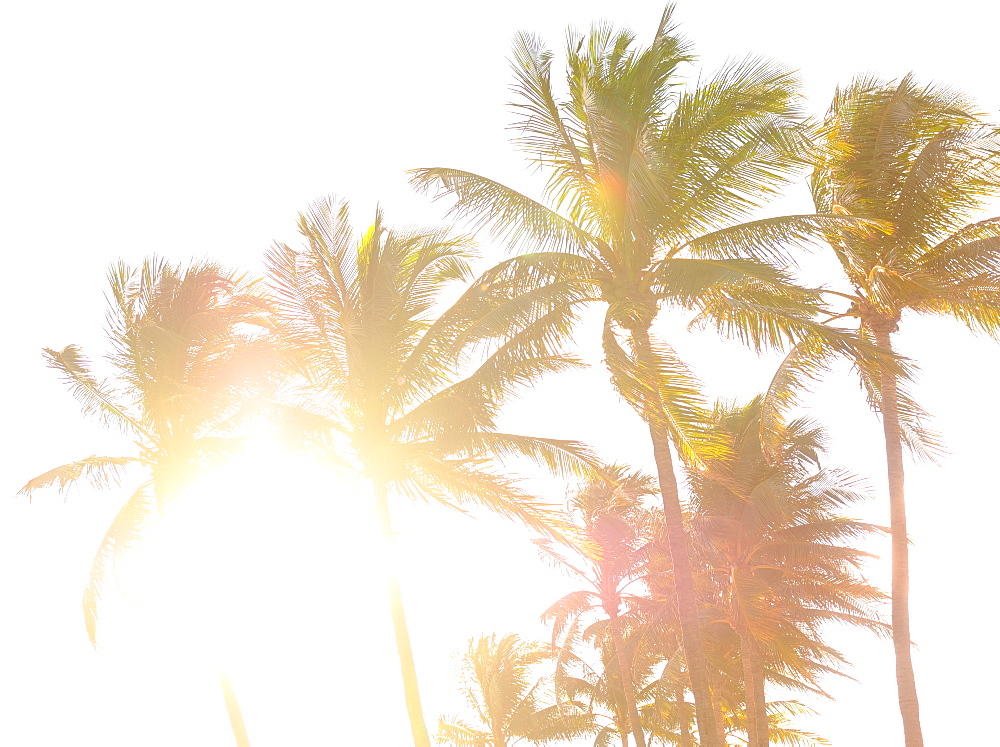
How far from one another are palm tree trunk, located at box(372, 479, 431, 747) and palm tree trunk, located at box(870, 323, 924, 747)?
730 cm

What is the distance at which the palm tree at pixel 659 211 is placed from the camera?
507 inches

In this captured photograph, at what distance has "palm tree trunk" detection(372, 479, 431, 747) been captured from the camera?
48.8 feet

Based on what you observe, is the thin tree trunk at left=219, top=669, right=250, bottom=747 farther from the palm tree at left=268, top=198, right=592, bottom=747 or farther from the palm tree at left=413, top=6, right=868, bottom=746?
the palm tree at left=413, top=6, right=868, bottom=746

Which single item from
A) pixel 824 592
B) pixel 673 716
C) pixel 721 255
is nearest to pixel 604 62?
pixel 721 255

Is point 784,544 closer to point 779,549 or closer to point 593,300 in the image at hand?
point 779,549

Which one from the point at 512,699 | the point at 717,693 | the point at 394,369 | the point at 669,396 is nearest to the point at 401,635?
the point at 394,369

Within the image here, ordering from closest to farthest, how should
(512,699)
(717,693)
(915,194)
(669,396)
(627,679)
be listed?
(669,396), (915,194), (627,679), (717,693), (512,699)

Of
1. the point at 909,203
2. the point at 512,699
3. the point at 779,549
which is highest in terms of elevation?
the point at 909,203

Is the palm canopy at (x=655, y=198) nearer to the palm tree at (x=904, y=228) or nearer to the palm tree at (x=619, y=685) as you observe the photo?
the palm tree at (x=904, y=228)

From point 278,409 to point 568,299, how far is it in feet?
17.0

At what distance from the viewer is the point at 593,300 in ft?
46.3

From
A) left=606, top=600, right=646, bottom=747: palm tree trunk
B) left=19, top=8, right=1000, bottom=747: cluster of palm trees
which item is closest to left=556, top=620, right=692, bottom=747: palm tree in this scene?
left=606, top=600, right=646, bottom=747: palm tree trunk

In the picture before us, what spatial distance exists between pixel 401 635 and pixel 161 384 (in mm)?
6556

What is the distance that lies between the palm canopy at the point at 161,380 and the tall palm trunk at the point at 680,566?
750 cm
